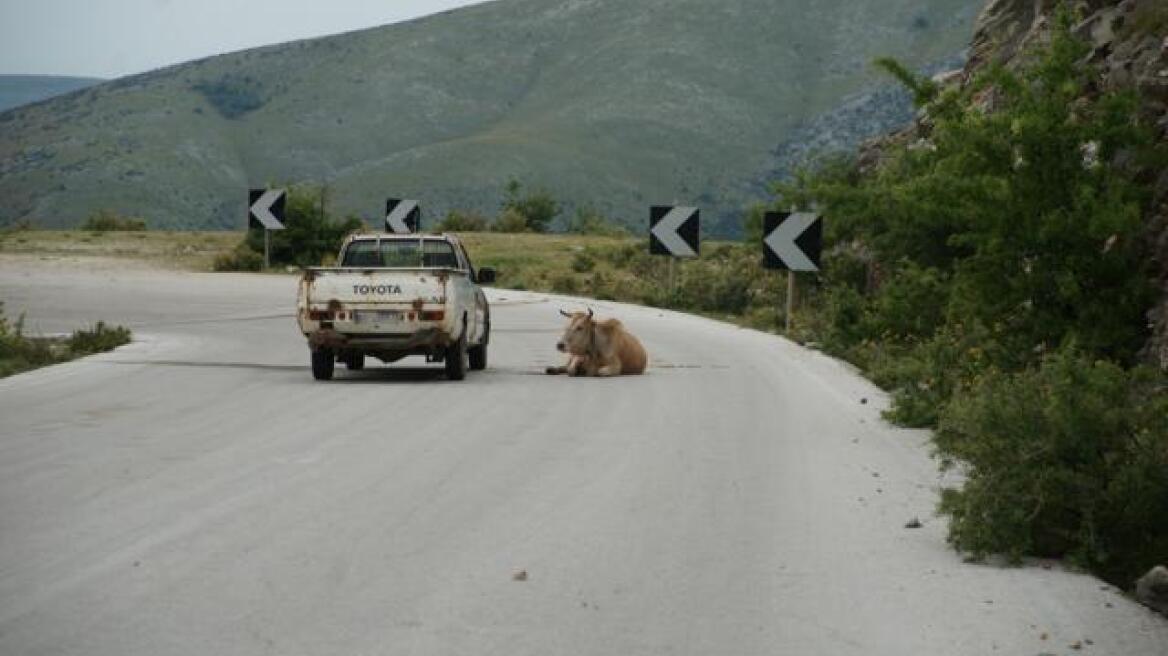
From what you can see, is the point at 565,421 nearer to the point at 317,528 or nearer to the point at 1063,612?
the point at 317,528

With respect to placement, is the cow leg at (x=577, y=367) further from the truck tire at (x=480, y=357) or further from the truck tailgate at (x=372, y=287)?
the truck tailgate at (x=372, y=287)

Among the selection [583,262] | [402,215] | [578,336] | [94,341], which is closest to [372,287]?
[578,336]

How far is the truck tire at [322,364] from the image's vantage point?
20672mm

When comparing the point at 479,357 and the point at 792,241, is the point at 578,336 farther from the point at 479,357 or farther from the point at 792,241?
the point at 792,241

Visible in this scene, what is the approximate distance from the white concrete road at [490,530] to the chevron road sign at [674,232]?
61.3 feet

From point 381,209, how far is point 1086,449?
14231 centimetres

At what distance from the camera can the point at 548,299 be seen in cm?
4138

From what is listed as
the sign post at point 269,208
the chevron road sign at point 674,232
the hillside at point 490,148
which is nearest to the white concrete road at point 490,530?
the chevron road sign at point 674,232

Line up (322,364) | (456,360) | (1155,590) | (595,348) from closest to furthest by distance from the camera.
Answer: (1155,590) < (322,364) < (456,360) < (595,348)

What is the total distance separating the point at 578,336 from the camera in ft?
71.7

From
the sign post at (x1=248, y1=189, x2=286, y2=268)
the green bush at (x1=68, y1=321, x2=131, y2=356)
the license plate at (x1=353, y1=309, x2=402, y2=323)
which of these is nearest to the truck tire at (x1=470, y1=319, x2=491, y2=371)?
the license plate at (x1=353, y1=309, x2=402, y2=323)

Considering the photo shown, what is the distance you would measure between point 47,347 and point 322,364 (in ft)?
16.3

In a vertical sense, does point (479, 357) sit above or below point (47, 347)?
above

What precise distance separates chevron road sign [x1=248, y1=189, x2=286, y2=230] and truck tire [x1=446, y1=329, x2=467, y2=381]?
29.9m
